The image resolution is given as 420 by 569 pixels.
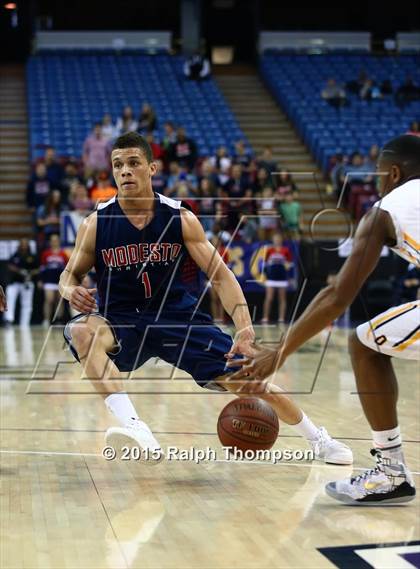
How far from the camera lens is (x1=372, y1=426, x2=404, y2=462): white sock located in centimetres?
364

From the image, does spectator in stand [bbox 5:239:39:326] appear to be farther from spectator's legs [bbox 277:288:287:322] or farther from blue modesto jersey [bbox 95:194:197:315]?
blue modesto jersey [bbox 95:194:197:315]

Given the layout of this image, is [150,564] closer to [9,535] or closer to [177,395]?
[9,535]

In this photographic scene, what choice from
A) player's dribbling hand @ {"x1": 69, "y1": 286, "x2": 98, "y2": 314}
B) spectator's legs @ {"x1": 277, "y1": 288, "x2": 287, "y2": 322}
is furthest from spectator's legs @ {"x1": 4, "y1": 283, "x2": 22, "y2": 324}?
player's dribbling hand @ {"x1": 69, "y1": 286, "x2": 98, "y2": 314}

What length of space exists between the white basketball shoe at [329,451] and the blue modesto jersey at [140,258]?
0.98 metres

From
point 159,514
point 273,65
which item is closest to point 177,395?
point 159,514

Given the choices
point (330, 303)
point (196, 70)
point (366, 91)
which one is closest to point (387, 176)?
point (330, 303)

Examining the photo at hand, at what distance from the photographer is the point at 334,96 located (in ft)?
62.1

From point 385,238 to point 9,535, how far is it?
71.9 inches

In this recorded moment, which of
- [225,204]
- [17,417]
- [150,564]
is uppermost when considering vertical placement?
[150,564]

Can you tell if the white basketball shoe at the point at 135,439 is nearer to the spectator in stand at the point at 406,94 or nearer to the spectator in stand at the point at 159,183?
the spectator in stand at the point at 159,183

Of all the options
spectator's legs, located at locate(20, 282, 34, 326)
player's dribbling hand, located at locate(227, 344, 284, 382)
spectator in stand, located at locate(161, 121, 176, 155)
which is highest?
player's dribbling hand, located at locate(227, 344, 284, 382)

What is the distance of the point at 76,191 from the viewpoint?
1272 centimetres

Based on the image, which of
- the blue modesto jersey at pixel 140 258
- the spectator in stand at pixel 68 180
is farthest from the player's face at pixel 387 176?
the spectator in stand at pixel 68 180

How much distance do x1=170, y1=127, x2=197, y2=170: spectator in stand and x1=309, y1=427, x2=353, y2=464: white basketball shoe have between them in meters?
10.5
